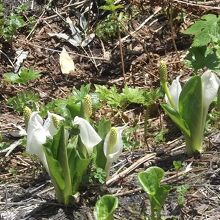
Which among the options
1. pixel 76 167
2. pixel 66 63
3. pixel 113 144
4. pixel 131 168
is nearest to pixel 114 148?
pixel 113 144

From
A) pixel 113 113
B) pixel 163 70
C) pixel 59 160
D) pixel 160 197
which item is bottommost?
pixel 113 113

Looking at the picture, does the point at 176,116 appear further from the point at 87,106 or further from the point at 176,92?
the point at 87,106

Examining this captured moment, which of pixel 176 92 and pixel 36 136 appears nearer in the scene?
pixel 36 136

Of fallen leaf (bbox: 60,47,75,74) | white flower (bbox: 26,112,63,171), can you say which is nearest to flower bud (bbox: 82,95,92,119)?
white flower (bbox: 26,112,63,171)

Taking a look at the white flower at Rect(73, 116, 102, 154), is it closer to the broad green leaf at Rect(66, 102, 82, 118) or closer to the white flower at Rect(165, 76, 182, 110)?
the broad green leaf at Rect(66, 102, 82, 118)

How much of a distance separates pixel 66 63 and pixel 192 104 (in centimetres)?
174

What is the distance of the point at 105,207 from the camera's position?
2.37 meters

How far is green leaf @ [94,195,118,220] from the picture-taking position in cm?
234

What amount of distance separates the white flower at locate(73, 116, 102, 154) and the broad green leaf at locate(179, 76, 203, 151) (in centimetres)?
41

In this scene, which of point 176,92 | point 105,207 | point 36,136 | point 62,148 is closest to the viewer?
point 105,207

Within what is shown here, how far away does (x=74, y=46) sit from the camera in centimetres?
454

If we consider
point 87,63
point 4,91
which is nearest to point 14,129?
point 4,91

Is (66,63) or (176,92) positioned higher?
(176,92)

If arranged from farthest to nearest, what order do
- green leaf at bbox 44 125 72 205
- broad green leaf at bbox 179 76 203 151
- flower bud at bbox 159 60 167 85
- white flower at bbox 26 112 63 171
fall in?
1. flower bud at bbox 159 60 167 85
2. broad green leaf at bbox 179 76 203 151
3. white flower at bbox 26 112 63 171
4. green leaf at bbox 44 125 72 205
